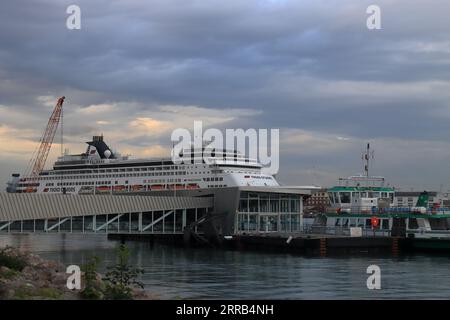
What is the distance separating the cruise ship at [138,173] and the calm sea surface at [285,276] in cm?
3639

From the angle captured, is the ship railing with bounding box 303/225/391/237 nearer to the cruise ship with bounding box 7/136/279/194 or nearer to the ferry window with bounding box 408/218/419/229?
the ferry window with bounding box 408/218/419/229

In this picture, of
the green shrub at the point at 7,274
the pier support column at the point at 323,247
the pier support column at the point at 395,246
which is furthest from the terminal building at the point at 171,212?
the green shrub at the point at 7,274

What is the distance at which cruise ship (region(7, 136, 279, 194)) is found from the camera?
103 metres

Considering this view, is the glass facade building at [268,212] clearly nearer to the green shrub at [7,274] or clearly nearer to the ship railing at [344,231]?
the ship railing at [344,231]

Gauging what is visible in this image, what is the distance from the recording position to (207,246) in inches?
3187

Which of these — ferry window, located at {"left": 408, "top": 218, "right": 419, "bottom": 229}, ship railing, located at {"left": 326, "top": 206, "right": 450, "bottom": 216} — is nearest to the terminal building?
ship railing, located at {"left": 326, "top": 206, "right": 450, "bottom": 216}

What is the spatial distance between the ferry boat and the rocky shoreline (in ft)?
156

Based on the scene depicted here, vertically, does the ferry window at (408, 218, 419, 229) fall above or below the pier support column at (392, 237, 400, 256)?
above

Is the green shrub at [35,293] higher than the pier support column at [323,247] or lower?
higher

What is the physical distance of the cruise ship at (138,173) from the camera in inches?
4050

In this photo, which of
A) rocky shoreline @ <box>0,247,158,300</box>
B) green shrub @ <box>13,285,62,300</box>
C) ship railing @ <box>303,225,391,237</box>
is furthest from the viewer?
ship railing @ <box>303,225,391,237</box>

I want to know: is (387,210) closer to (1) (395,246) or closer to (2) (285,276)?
(1) (395,246)
